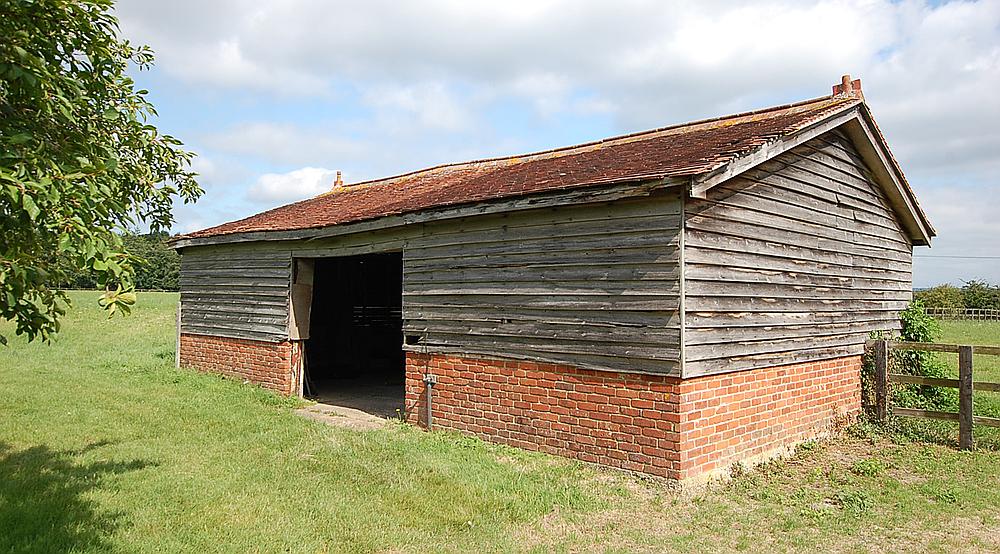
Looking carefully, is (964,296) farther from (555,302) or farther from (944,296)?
(555,302)

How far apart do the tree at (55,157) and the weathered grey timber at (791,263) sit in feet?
17.1

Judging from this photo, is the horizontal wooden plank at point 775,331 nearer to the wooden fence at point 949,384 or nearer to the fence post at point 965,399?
the wooden fence at point 949,384

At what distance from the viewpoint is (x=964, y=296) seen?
57.1 metres

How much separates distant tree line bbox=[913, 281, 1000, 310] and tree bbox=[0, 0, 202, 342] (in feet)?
191

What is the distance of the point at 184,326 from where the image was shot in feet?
50.9

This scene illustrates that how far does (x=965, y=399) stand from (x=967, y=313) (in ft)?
142

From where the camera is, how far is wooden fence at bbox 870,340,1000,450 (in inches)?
370

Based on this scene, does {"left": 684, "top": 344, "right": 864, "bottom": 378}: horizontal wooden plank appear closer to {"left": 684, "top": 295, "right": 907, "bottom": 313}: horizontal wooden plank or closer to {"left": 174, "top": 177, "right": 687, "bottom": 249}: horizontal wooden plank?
→ {"left": 684, "top": 295, "right": 907, "bottom": 313}: horizontal wooden plank

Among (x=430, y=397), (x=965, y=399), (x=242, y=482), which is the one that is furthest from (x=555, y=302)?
(x=965, y=399)

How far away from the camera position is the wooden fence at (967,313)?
4475 cm

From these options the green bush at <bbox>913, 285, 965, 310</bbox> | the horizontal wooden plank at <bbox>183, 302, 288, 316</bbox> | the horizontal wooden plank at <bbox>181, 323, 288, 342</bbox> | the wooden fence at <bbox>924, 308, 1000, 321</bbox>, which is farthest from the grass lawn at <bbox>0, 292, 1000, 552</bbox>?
the green bush at <bbox>913, 285, 965, 310</bbox>

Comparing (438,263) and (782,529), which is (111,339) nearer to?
(438,263)

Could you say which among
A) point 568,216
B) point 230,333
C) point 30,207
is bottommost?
point 230,333

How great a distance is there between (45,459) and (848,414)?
398 inches
